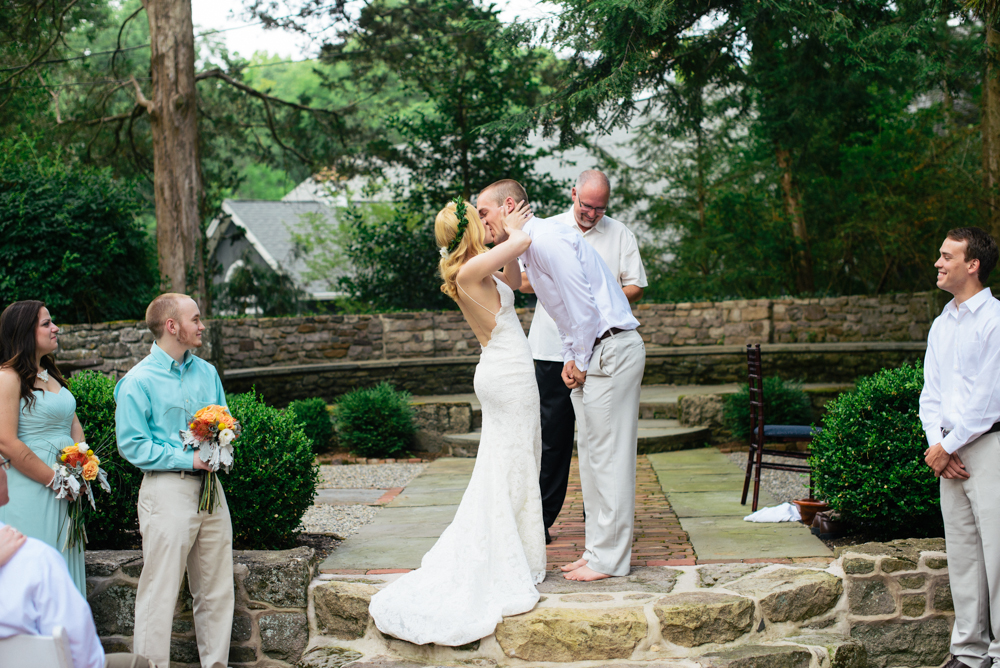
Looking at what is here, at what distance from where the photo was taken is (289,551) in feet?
13.0

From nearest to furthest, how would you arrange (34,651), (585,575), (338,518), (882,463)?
(34,651) → (585,575) → (882,463) → (338,518)

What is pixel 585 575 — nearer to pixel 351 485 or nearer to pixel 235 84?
pixel 351 485

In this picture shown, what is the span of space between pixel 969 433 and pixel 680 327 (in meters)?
8.54

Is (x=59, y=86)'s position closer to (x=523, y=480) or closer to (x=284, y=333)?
(x=284, y=333)

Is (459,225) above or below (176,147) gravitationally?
below

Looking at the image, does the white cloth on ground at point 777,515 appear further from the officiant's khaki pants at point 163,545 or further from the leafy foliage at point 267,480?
the officiant's khaki pants at point 163,545

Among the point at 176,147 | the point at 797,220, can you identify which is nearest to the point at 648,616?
the point at 176,147

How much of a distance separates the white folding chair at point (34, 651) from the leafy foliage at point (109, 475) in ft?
7.59

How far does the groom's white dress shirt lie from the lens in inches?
77.0

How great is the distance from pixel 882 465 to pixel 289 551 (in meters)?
3.01

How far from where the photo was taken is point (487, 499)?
142 inches

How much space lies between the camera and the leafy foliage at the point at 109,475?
4152 millimetres

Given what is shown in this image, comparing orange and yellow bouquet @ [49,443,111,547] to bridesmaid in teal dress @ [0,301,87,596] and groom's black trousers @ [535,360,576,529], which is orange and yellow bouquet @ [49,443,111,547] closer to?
bridesmaid in teal dress @ [0,301,87,596]

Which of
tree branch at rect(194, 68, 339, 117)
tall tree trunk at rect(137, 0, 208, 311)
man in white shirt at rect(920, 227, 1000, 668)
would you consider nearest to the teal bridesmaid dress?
man in white shirt at rect(920, 227, 1000, 668)
